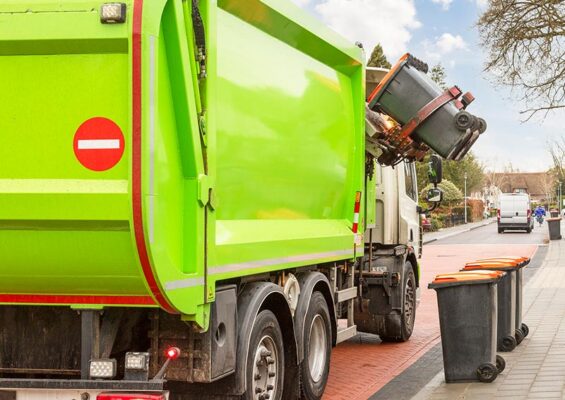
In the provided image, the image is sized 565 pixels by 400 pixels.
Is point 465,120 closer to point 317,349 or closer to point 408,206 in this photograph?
point 408,206

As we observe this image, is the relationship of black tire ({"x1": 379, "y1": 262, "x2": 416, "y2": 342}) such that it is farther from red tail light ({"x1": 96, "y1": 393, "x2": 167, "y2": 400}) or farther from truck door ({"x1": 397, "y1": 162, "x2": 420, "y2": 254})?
red tail light ({"x1": 96, "y1": 393, "x2": 167, "y2": 400})

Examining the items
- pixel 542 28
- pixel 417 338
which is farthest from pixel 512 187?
pixel 417 338

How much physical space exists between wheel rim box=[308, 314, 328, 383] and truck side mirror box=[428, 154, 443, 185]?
11.4 feet

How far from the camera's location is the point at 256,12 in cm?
597

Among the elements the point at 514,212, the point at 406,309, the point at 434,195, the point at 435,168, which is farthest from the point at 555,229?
the point at 435,168

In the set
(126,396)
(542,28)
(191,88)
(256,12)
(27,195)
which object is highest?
(542,28)

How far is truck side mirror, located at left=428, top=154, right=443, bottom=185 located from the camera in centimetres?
1036

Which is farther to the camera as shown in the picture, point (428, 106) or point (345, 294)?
point (428, 106)

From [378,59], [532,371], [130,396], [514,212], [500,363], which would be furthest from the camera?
[514,212]

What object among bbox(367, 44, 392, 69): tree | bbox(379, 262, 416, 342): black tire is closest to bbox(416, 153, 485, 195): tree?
bbox(367, 44, 392, 69): tree

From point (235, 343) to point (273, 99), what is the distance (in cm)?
181

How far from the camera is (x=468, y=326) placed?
25.9 feet

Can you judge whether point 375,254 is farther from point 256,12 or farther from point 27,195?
point 27,195

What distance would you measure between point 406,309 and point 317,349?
3857 millimetres
